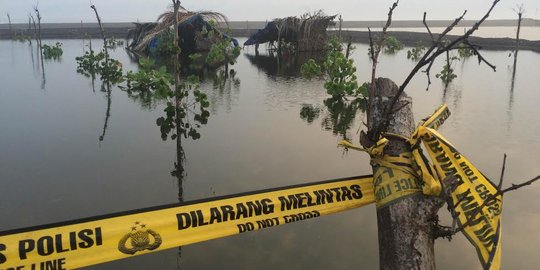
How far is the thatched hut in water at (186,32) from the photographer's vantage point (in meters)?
29.8

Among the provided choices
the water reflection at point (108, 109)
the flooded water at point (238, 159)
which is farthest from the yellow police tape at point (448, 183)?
the water reflection at point (108, 109)

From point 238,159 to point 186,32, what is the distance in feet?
92.5

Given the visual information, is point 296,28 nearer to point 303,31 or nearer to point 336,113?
point 303,31

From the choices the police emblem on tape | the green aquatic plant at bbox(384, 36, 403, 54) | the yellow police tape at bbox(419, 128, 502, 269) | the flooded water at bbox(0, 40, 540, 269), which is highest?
the green aquatic plant at bbox(384, 36, 403, 54)

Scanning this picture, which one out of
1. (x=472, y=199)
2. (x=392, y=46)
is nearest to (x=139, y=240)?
(x=472, y=199)

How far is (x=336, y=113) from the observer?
45.2 feet

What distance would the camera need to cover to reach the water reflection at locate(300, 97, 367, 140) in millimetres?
11915

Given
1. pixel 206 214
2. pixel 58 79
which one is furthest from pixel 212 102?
pixel 206 214

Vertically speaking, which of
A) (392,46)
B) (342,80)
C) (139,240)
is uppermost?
(392,46)

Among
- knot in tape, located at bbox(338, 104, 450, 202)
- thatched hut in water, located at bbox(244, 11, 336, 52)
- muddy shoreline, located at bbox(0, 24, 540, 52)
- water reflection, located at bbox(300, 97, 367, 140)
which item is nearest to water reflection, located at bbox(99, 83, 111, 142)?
water reflection, located at bbox(300, 97, 367, 140)

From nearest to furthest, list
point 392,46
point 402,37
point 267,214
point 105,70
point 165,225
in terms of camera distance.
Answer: point 165,225
point 267,214
point 105,70
point 392,46
point 402,37

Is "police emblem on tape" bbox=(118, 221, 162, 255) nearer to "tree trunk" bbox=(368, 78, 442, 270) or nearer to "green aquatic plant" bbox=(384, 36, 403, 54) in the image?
"tree trunk" bbox=(368, 78, 442, 270)

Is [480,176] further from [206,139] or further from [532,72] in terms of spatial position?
[532,72]

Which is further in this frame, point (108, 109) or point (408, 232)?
point (108, 109)
